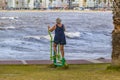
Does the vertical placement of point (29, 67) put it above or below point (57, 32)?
below

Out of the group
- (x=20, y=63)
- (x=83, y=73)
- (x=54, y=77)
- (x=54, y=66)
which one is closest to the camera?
(x=54, y=77)

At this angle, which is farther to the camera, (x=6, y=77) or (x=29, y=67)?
(x=29, y=67)

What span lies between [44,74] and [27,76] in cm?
51

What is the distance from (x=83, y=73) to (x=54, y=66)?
7.04ft

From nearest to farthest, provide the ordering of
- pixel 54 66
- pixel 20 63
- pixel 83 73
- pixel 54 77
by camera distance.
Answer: pixel 54 77
pixel 83 73
pixel 54 66
pixel 20 63

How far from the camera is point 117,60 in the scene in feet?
41.3

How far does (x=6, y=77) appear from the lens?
11.1m

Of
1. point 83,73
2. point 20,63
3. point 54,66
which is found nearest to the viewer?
point 83,73

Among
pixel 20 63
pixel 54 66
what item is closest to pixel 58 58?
pixel 54 66

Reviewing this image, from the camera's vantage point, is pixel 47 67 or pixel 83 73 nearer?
pixel 83 73

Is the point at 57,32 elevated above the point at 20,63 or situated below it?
above

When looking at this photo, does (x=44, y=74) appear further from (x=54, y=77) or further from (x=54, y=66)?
(x=54, y=66)

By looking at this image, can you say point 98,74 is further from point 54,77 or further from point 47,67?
point 47,67

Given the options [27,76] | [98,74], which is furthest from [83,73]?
[27,76]
